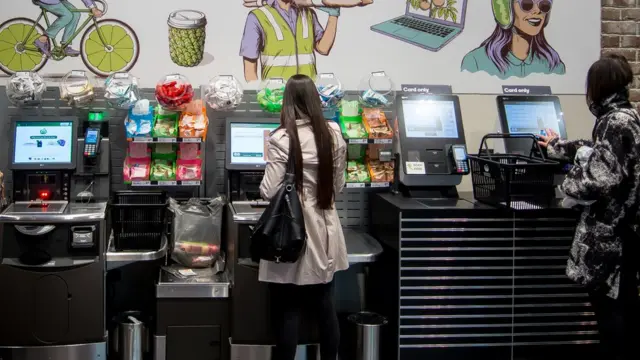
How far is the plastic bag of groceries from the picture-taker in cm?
475

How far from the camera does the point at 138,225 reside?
4566 mm

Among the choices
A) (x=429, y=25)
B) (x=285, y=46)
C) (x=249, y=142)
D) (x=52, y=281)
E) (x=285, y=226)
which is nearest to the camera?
(x=285, y=226)

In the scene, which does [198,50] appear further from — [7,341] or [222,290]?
[7,341]

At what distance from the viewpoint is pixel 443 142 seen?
518cm

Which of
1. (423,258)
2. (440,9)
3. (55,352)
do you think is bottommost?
(55,352)

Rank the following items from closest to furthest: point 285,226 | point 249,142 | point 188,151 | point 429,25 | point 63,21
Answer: point 285,226 < point 188,151 < point 249,142 < point 63,21 < point 429,25

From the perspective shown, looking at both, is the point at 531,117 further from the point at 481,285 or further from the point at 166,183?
the point at 166,183

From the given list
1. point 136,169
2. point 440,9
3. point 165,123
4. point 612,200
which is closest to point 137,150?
point 136,169

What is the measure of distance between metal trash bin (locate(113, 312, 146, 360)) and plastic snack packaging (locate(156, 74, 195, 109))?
1.35m

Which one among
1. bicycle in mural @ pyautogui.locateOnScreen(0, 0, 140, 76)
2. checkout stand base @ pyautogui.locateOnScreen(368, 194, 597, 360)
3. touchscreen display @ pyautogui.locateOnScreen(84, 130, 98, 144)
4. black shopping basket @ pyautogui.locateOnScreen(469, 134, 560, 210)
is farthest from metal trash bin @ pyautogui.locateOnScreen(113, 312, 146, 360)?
black shopping basket @ pyautogui.locateOnScreen(469, 134, 560, 210)

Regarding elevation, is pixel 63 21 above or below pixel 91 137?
above

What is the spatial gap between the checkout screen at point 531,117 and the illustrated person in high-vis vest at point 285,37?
53.2 inches

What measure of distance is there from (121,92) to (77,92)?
29 cm

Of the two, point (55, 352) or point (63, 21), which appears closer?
point (55, 352)
